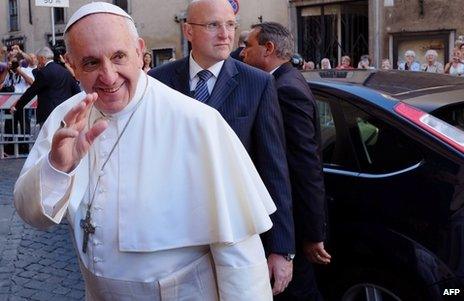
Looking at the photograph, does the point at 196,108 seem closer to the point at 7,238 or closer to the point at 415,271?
the point at 415,271

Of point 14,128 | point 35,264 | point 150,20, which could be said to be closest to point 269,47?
Result: point 35,264

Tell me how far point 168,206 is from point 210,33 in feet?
4.31

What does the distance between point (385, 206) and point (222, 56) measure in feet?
3.63

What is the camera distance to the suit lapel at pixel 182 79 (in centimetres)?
288

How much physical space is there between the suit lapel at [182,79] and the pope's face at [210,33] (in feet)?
0.22

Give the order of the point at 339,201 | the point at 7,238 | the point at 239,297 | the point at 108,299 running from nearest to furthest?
1. the point at 239,297
2. the point at 108,299
3. the point at 339,201
4. the point at 7,238

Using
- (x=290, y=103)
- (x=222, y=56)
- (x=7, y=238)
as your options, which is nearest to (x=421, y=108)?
(x=290, y=103)

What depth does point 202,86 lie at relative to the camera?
284 centimetres

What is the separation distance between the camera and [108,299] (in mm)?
2010

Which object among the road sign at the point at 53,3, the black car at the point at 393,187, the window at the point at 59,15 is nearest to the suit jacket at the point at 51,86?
the road sign at the point at 53,3

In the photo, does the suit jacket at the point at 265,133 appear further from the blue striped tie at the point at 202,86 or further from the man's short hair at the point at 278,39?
the man's short hair at the point at 278,39

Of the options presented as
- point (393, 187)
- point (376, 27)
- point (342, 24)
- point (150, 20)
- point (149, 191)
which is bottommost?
point (393, 187)
